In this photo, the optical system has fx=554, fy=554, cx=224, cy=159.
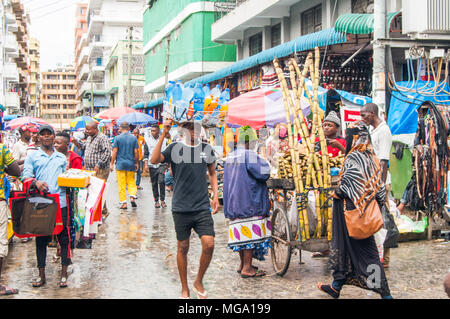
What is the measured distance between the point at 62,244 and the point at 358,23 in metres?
7.17

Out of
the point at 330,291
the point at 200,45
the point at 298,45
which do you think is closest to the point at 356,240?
the point at 330,291

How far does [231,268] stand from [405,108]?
5880 mm

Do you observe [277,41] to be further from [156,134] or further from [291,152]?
[291,152]

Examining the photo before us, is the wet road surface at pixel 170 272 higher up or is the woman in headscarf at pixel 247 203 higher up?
the woman in headscarf at pixel 247 203

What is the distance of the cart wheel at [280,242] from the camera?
22.0 ft

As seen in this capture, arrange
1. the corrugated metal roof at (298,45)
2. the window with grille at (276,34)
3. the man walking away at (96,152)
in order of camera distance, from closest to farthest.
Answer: the man walking away at (96,152)
the corrugated metal roof at (298,45)
the window with grille at (276,34)

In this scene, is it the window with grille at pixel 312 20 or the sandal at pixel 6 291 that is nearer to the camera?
the sandal at pixel 6 291

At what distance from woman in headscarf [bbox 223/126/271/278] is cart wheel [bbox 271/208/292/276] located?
20cm

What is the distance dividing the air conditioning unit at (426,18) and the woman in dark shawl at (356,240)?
5316mm

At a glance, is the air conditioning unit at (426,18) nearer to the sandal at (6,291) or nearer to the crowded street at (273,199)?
the crowded street at (273,199)

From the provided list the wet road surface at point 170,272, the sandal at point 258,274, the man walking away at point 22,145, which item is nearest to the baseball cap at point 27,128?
the man walking away at point 22,145

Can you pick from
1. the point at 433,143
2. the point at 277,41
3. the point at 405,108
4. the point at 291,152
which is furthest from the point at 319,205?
the point at 277,41

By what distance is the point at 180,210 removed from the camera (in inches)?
231

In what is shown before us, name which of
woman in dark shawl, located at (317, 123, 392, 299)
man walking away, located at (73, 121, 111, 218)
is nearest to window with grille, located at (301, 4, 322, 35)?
man walking away, located at (73, 121, 111, 218)
